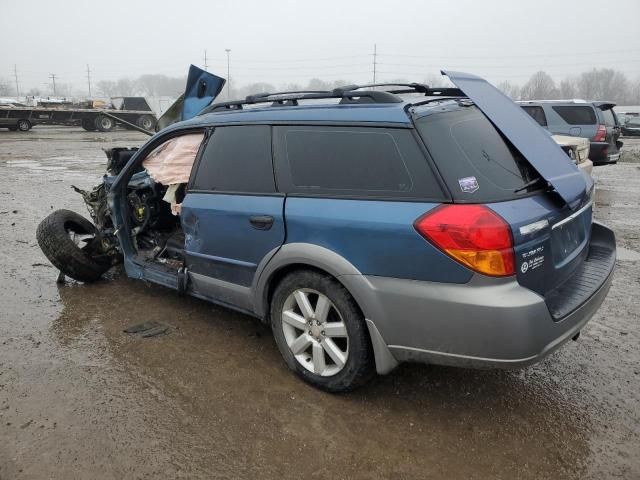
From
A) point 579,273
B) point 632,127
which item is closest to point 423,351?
point 579,273

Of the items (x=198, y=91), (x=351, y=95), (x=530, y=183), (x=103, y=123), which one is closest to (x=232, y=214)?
(x=351, y=95)

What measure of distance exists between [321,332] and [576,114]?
1075 centimetres

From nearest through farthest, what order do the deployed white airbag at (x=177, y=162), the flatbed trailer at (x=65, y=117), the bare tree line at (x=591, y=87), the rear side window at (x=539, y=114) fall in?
the deployed white airbag at (x=177, y=162) < the rear side window at (x=539, y=114) < the flatbed trailer at (x=65, y=117) < the bare tree line at (x=591, y=87)

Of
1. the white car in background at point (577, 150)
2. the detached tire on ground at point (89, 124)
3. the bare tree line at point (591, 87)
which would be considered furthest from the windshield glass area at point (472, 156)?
the bare tree line at point (591, 87)

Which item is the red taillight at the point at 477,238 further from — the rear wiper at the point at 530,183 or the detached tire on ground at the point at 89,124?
the detached tire on ground at the point at 89,124

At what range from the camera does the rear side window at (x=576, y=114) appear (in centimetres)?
1133

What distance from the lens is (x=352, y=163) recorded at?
2807 millimetres

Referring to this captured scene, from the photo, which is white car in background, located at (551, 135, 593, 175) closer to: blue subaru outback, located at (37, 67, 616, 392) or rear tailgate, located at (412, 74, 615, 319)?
blue subaru outback, located at (37, 67, 616, 392)

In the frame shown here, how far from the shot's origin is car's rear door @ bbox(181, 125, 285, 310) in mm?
3139

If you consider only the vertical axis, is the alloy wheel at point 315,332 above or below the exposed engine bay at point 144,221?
below

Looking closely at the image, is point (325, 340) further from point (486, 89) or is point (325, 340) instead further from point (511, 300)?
point (486, 89)

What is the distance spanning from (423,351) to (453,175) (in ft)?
2.92

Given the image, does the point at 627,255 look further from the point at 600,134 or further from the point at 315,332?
the point at 600,134

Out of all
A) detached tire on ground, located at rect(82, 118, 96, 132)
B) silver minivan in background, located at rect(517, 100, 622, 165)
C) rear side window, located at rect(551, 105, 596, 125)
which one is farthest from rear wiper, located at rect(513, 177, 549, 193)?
detached tire on ground, located at rect(82, 118, 96, 132)
